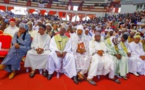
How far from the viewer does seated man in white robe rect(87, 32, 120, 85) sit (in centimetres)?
366

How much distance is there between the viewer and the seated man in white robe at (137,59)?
4.49 metres

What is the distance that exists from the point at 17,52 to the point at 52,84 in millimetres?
1007

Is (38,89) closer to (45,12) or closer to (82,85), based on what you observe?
(82,85)

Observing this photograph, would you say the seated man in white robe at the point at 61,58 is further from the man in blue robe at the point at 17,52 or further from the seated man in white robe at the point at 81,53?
the man in blue robe at the point at 17,52

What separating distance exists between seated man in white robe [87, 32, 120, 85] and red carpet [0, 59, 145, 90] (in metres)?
0.19

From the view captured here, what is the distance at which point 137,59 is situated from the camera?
181 inches

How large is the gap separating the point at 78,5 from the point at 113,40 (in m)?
24.3

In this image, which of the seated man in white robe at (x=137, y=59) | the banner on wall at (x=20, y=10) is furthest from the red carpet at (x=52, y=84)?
the banner on wall at (x=20, y=10)

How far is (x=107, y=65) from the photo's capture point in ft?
12.4

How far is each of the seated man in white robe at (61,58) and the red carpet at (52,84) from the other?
172 millimetres

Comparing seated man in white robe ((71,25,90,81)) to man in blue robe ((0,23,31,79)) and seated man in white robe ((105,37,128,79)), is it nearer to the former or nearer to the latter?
seated man in white robe ((105,37,128,79))

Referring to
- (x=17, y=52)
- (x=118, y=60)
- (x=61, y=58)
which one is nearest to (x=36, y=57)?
(x=17, y=52)

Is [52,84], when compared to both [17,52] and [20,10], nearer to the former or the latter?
[17,52]

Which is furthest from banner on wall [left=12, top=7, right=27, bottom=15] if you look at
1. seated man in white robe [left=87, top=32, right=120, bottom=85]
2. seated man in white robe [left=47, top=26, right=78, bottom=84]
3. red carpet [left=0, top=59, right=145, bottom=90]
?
seated man in white robe [left=87, top=32, right=120, bottom=85]
